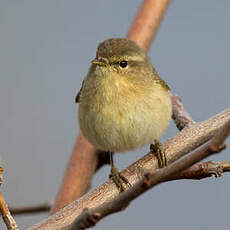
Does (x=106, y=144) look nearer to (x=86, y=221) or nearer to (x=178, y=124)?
(x=178, y=124)

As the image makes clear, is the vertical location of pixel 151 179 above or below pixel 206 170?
below

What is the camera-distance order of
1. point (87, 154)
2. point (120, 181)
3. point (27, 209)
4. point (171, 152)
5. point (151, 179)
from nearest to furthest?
point (151, 179) < point (120, 181) < point (171, 152) < point (27, 209) < point (87, 154)

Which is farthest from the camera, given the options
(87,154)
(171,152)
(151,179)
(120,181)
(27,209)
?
(87,154)

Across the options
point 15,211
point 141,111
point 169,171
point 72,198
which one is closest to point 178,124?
point 141,111

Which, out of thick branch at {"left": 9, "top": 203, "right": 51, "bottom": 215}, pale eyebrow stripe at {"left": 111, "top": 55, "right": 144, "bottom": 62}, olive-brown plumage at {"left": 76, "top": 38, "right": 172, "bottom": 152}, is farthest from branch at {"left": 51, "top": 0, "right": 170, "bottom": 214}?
pale eyebrow stripe at {"left": 111, "top": 55, "right": 144, "bottom": 62}

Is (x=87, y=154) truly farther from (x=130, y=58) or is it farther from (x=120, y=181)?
Answer: (x=120, y=181)

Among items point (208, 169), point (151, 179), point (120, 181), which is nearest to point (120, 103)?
point (120, 181)

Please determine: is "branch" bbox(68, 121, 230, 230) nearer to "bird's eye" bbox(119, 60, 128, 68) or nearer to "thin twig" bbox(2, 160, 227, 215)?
"thin twig" bbox(2, 160, 227, 215)

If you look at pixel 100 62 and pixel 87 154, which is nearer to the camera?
pixel 100 62
